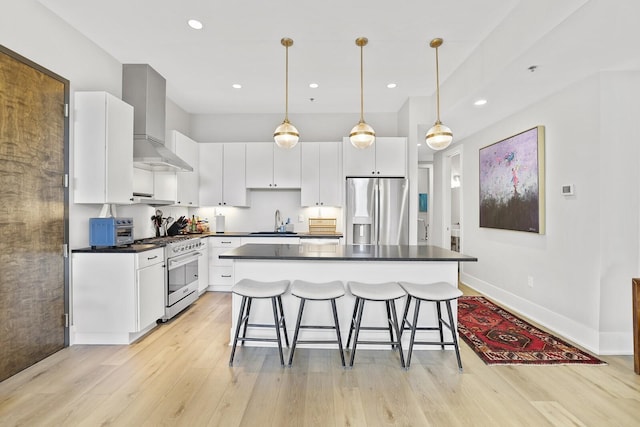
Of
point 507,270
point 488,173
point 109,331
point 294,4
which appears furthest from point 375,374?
point 488,173

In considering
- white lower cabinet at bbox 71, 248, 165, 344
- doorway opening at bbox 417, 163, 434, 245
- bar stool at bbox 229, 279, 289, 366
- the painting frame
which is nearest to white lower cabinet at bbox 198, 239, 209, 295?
white lower cabinet at bbox 71, 248, 165, 344

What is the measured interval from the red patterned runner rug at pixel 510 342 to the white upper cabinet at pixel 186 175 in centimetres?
402

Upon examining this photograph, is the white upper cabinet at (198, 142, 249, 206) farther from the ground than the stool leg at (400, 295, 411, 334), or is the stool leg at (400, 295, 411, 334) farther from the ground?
the white upper cabinet at (198, 142, 249, 206)

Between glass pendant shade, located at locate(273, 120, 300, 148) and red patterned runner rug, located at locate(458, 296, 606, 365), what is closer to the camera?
red patterned runner rug, located at locate(458, 296, 606, 365)

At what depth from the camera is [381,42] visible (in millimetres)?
3191

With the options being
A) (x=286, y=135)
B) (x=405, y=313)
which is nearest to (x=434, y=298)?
(x=405, y=313)

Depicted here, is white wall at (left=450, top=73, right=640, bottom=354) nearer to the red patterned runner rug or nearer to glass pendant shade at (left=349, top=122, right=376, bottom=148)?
the red patterned runner rug

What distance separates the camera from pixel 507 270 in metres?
4.21

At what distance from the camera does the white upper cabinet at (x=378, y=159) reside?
4.82 m

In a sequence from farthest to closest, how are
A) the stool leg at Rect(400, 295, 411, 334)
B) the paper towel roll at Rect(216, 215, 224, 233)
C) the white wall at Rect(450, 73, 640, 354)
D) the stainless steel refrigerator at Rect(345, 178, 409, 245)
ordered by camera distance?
the paper towel roll at Rect(216, 215, 224, 233)
the stainless steel refrigerator at Rect(345, 178, 409, 245)
the white wall at Rect(450, 73, 640, 354)
the stool leg at Rect(400, 295, 411, 334)

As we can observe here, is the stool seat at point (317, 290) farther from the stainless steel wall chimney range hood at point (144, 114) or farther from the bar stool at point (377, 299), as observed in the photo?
the stainless steel wall chimney range hood at point (144, 114)

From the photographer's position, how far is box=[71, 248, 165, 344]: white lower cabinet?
9.75 feet

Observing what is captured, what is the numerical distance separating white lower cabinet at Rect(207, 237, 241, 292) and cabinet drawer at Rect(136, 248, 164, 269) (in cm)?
135

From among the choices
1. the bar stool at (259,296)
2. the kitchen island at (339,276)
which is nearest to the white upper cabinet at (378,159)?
the kitchen island at (339,276)
